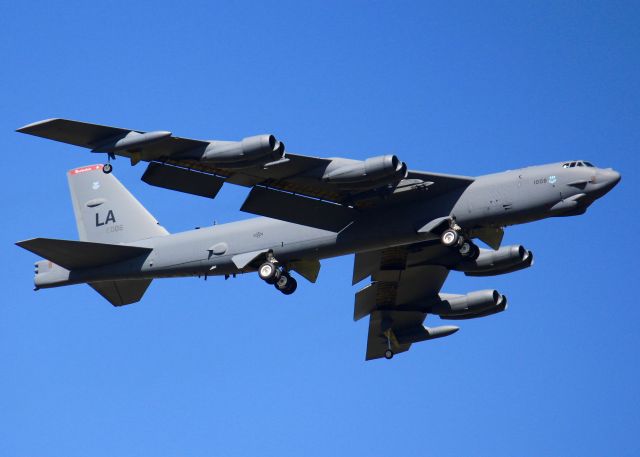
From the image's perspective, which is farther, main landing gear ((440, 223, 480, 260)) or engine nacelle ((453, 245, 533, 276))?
engine nacelle ((453, 245, 533, 276))

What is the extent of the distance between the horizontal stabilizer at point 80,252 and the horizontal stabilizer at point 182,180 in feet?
15.1

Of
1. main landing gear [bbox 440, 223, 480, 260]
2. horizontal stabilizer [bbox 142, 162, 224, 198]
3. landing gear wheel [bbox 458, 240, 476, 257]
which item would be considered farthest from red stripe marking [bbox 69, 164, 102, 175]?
landing gear wheel [bbox 458, 240, 476, 257]

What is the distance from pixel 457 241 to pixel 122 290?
490 inches

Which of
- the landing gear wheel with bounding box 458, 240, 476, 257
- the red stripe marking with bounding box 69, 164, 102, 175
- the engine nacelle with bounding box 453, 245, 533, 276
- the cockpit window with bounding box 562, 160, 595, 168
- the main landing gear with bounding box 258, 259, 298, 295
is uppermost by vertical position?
the red stripe marking with bounding box 69, 164, 102, 175

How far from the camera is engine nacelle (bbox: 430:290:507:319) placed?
42312 mm

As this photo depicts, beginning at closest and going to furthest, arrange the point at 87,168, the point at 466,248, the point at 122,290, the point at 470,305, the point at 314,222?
the point at 466,248
the point at 314,222
the point at 122,290
the point at 470,305
the point at 87,168

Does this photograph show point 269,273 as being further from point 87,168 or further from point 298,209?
point 87,168

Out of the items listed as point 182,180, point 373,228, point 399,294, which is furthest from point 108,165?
point 399,294

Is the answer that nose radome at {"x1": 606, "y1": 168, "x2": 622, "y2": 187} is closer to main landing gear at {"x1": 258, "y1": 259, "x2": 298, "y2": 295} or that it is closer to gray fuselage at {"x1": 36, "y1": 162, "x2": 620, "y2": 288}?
gray fuselage at {"x1": 36, "y1": 162, "x2": 620, "y2": 288}

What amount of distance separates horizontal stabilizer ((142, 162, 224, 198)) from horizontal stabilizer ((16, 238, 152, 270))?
461cm

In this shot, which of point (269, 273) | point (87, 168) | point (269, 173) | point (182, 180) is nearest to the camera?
point (182, 180)

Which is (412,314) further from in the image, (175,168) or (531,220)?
(175,168)

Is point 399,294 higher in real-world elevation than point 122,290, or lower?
higher

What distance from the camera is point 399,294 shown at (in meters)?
43.1
